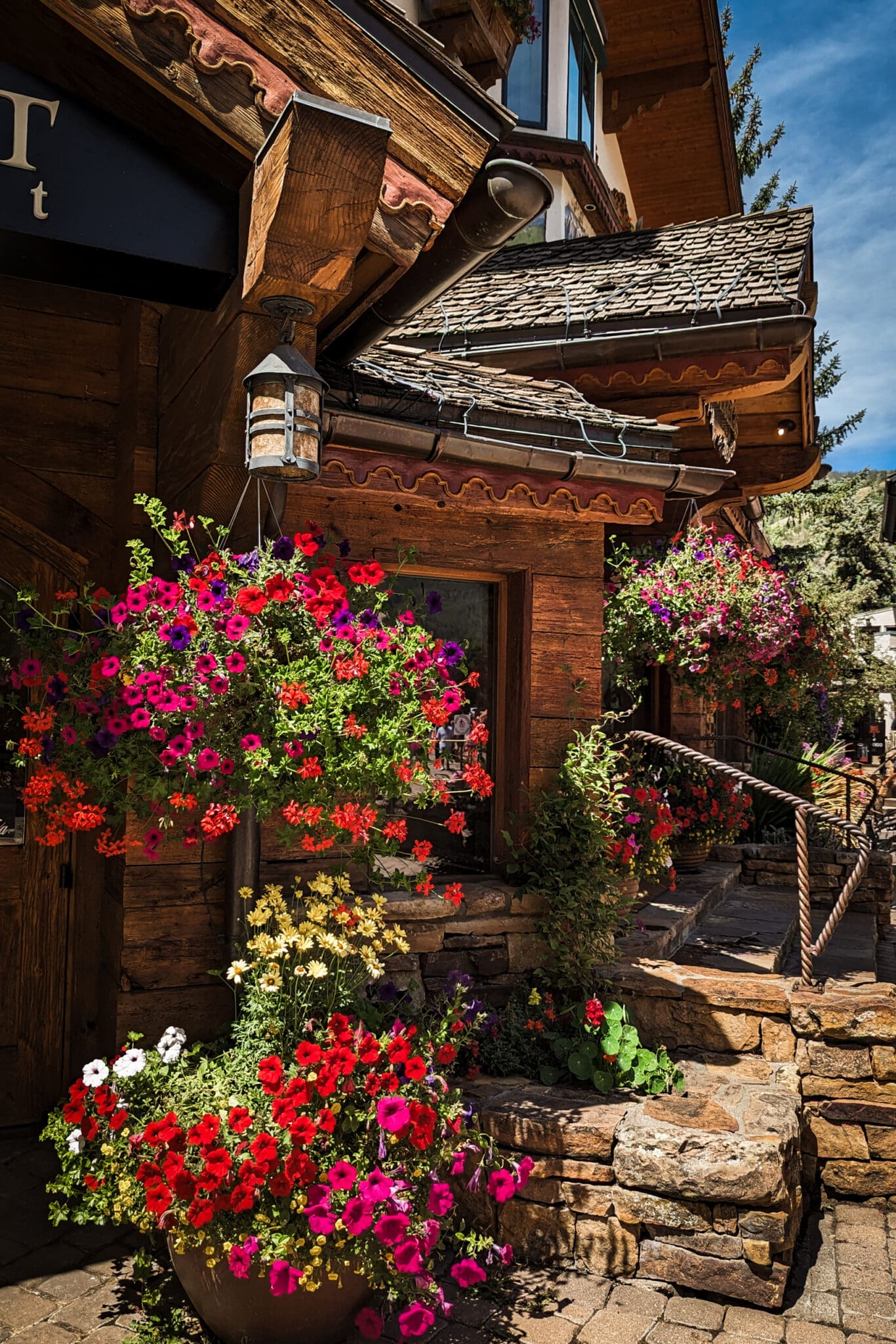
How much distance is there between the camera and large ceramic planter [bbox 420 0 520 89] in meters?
7.14

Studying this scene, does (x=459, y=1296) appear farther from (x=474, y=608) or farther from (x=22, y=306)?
(x=22, y=306)

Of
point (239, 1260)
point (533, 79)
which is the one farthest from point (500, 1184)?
point (533, 79)

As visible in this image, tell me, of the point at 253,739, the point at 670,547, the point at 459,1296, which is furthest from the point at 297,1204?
the point at 670,547

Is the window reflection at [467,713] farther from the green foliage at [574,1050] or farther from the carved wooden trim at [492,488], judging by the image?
the green foliage at [574,1050]

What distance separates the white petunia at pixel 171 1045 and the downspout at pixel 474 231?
8.03 ft

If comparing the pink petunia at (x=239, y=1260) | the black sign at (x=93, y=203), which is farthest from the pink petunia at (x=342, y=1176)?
the black sign at (x=93, y=203)

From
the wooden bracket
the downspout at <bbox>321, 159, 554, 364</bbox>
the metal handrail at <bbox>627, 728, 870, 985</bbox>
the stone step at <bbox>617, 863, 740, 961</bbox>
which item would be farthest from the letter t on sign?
the stone step at <bbox>617, 863, 740, 961</bbox>

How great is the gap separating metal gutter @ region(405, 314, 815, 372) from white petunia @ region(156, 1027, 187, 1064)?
202 inches

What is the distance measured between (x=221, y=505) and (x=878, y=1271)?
12.1ft

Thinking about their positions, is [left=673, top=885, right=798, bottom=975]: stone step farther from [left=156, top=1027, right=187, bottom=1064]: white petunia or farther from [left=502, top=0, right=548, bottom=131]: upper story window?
[left=502, top=0, right=548, bottom=131]: upper story window

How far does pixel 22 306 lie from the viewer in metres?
4.25

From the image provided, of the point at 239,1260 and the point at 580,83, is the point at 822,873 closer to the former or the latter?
the point at 239,1260

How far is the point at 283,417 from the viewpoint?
111 inches

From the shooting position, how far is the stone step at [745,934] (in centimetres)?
547
